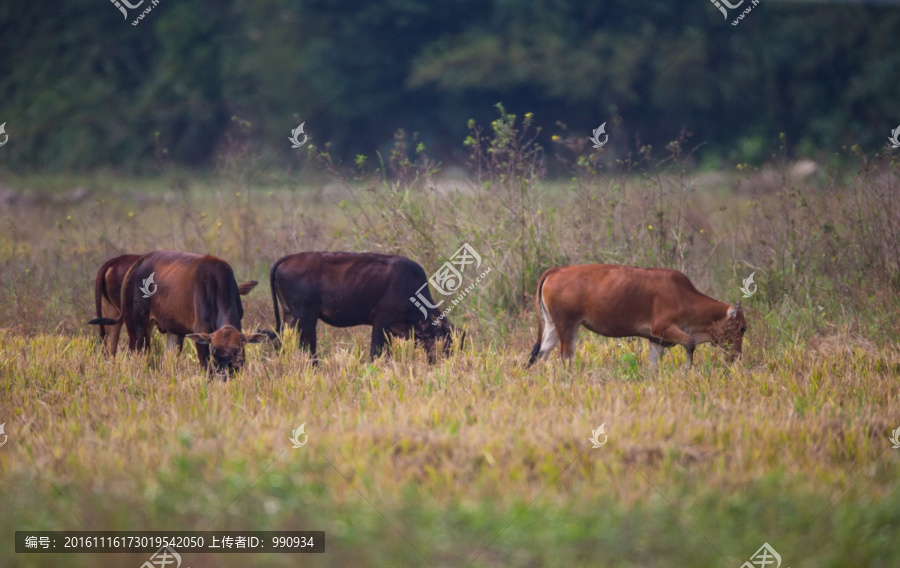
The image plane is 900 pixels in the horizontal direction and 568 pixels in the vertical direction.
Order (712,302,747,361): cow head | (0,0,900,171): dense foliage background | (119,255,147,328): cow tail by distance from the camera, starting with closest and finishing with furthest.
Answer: (712,302,747,361): cow head → (119,255,147,328): cow tail → (0,0,900,171): dense foliage background

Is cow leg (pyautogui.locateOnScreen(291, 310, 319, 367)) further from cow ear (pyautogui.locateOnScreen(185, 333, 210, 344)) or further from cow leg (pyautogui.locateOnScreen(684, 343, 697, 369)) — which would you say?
cow leg (pyautogui.locateOnScreen(684, 343, 697, 369))

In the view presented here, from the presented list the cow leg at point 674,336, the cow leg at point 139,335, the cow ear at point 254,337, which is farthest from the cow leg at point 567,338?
the cow leg at point 139,335

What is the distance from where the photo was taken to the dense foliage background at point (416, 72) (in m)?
30.0

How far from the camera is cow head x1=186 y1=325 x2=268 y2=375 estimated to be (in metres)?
7.80

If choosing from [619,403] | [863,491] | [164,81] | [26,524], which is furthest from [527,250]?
[164,81]

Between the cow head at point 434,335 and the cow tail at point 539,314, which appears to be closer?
the cow tail at point 539,314

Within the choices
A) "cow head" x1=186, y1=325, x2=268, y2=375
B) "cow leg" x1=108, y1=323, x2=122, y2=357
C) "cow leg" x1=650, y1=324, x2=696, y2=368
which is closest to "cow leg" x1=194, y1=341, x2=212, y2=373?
"cow head" x1=186, y1=325, x2=268, y2=375

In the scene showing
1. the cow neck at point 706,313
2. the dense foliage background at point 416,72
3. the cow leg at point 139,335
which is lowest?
the cow leg at point 139,335

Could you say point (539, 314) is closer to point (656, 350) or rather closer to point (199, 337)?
point (656, 350)

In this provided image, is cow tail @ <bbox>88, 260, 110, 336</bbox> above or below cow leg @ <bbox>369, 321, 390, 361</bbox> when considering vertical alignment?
above

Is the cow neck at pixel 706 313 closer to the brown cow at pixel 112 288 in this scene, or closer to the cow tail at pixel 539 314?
the cow tail at pixel 539 314

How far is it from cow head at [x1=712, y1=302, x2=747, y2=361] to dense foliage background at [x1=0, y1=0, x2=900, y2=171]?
21.8 m

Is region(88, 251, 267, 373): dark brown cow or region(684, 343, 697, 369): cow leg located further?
region(684, 343, 697, 369): cow leg

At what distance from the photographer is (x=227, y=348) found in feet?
25.6
